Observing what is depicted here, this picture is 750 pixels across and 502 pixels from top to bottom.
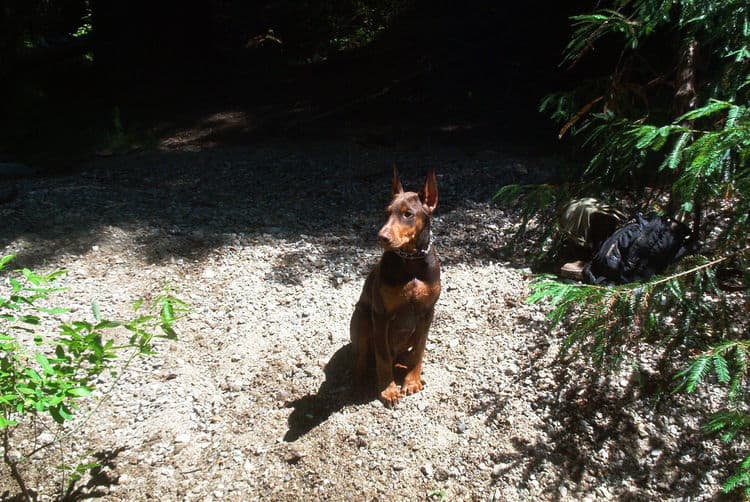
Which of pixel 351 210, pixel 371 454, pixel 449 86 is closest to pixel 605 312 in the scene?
pixel 371 454

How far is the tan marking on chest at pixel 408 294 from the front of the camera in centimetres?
317

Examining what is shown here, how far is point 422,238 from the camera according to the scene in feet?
10.2

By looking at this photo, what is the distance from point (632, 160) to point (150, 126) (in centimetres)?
1004

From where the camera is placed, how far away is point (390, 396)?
3623 mm

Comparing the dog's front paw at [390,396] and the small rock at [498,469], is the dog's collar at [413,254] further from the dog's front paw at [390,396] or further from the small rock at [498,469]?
the small rock at [498,469]

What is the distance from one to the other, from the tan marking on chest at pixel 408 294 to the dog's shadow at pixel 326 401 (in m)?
0.86

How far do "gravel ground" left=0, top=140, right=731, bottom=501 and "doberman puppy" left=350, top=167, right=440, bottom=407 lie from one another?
0.92ft

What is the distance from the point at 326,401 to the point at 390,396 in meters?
0.48

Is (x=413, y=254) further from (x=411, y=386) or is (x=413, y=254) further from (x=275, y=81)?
(x=275, y=81)

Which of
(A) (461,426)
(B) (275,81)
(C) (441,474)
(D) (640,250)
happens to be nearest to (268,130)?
(B) (275,81)

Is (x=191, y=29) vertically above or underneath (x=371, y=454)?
above

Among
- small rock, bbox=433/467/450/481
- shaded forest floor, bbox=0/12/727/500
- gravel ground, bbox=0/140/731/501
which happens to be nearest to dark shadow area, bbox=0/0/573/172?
shaded forest floor, bbox=0/12/727/500

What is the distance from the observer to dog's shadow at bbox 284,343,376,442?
364 cm

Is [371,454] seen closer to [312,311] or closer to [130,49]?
[312,311]
